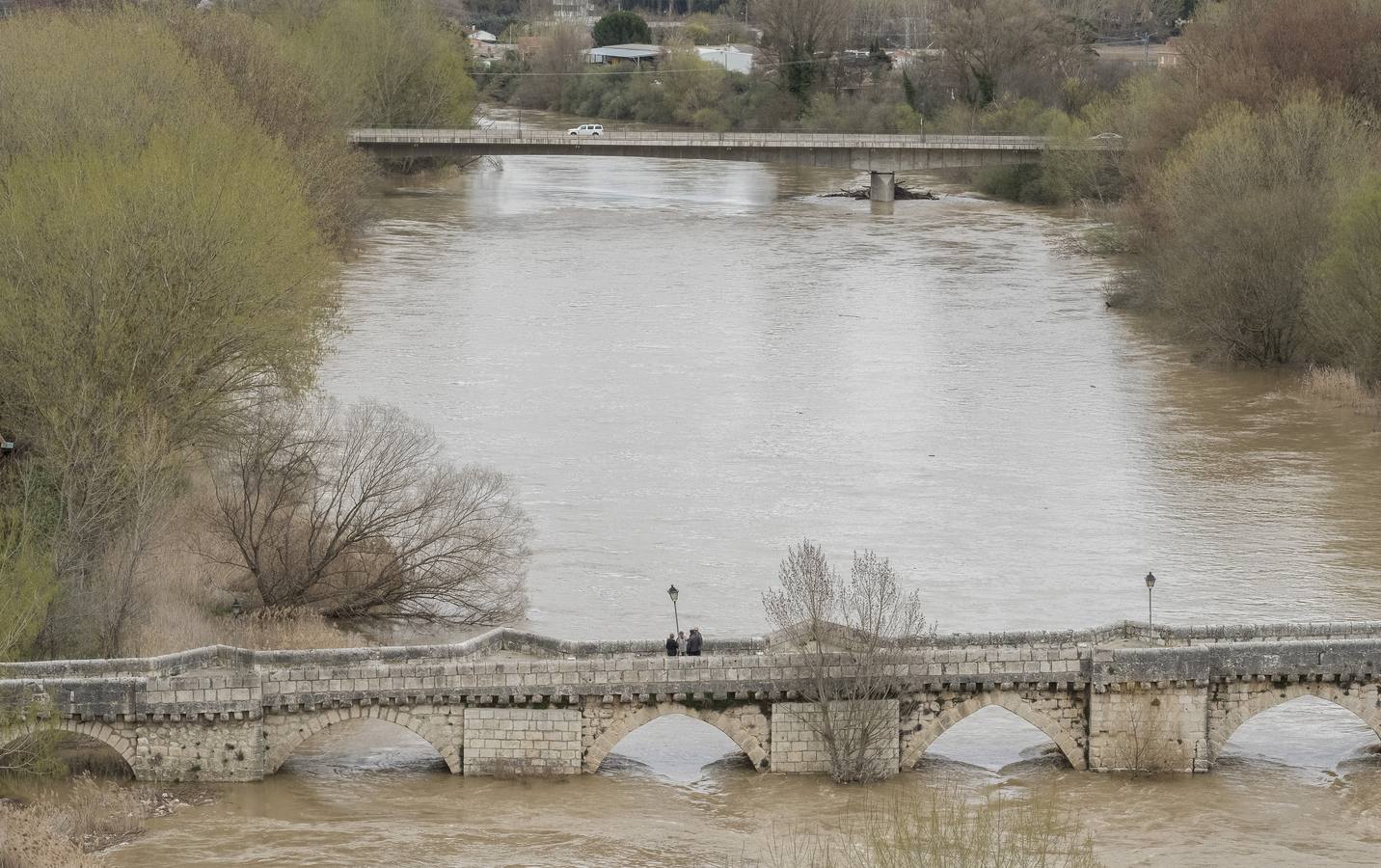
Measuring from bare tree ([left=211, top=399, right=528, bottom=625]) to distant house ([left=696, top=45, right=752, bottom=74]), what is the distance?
76.0 m

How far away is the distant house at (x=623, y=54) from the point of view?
382ft

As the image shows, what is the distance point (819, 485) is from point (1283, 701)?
43.9 ft

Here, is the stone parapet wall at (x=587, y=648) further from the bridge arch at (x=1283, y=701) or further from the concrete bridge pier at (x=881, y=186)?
the concrete bridge pier at (x=881, y=186)

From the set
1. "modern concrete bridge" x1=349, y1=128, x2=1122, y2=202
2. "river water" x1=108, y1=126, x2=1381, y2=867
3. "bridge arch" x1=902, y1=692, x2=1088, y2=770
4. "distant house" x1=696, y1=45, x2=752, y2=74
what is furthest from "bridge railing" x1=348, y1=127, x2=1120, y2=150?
"bridge arch" x1=902, y1=692, x2=1088, y2=770

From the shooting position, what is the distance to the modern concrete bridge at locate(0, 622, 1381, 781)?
23344 millimetres

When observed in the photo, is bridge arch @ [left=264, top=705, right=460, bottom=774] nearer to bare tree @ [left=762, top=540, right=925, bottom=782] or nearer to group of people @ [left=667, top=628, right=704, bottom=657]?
group of people @ [left=667, top=628, right=704, bottom=657]

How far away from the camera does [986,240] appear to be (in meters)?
67.2

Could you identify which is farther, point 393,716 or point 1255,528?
point 1255,528

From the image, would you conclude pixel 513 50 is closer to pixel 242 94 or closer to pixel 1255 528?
pixel 242 94

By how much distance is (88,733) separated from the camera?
23.1 meters

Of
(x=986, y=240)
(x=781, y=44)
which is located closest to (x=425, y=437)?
(x=986, y=240)

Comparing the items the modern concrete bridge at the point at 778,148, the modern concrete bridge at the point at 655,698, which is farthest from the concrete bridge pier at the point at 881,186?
the modern concrete bridge at the point at 655,698

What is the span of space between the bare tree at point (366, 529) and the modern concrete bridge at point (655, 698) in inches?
194

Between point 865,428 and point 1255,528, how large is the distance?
899 cm
